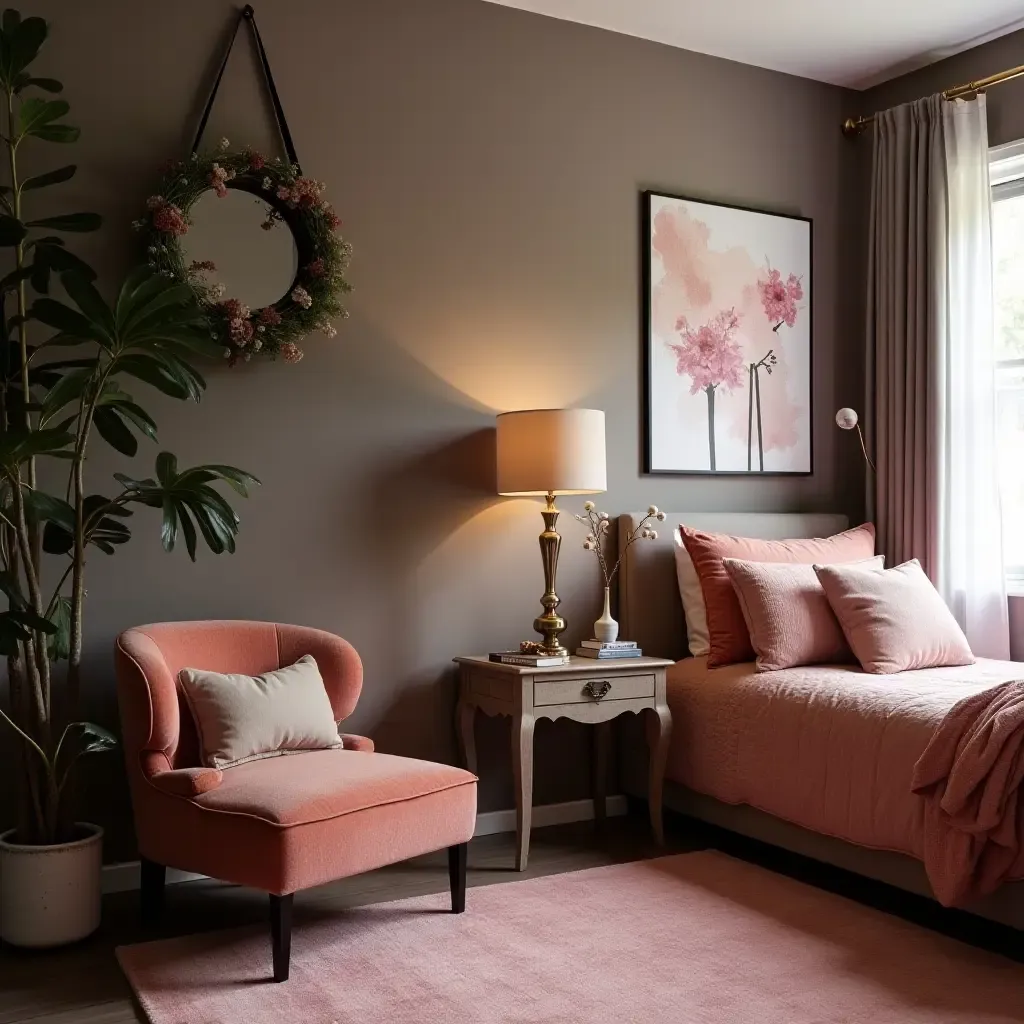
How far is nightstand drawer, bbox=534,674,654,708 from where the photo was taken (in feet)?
11.8

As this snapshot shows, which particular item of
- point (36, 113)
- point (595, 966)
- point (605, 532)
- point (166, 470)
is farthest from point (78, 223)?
point (595, 966)

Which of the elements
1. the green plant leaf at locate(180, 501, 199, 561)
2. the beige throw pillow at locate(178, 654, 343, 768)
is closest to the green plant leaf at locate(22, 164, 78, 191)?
the green plant leaf at locate(180, 501, 199, 561)

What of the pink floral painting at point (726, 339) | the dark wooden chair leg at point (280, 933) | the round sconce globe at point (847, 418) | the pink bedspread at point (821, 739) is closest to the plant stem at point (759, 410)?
the pink floral painting at point (726, 339)

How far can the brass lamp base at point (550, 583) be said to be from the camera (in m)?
3.83

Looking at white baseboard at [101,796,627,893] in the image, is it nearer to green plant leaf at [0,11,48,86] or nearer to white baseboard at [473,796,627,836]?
white baseboard at [473,796,627,836]

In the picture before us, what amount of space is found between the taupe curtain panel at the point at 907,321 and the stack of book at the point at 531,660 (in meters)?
1.65

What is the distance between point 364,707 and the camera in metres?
3.78

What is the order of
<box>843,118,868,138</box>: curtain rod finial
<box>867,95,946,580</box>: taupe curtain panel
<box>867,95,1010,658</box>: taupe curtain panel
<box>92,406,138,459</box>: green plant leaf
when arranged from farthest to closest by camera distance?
<box>843,118,868,138</box>: curtain rod finial
<box>867,95,946,580</box>: taupe curtain panel
<box>867,95,1010,658</box>: taupe curtain panel
<box>92,406,138,459</box>: green plant leaf

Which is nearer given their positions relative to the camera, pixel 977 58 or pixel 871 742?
pixel 871 742

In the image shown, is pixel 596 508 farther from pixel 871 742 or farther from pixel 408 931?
pixel 408 931

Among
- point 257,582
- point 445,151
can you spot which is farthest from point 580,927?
point 445,151

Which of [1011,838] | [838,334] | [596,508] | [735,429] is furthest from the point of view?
[838,334]

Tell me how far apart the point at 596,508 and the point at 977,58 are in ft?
7.53

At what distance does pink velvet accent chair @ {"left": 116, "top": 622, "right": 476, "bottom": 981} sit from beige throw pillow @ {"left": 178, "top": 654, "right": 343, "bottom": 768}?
50mm
